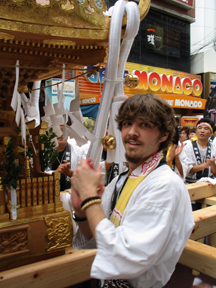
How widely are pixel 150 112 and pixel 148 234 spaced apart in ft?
1.62

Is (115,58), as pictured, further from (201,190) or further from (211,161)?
(211,161)

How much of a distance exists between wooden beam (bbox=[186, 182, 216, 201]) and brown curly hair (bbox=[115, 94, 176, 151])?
7.02 ft

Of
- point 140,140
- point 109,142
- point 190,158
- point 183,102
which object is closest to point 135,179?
point 140,140

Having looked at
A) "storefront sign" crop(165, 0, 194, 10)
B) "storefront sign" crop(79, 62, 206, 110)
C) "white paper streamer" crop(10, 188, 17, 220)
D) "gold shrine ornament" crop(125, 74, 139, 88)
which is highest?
"storefront sign" crop(165, 0, 194, 10)

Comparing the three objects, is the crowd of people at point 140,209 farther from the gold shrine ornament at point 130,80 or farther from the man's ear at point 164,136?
the gold shrine ornament at point 130,80

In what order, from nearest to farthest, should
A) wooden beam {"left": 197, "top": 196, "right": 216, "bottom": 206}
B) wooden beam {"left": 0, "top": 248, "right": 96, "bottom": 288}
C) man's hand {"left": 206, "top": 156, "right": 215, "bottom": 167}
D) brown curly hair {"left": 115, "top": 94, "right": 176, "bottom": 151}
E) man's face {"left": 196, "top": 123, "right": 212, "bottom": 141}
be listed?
1. brown curly hair {"left": 115, "top": 94, "right": 176, "bottom": 151}
2. wooden beam {"left": 0, "top": 248, "right": 96, "bottom": 288}
3. wooden beam {"left": 197, "top": 196, "right": 216, "bottom": 206}
4. man's hand {"left": 206, "top": 156, "right": 215, "bottom": 167}
5. man's face {"left": 196, "top": 123, "right": 212, "bottom": 141}

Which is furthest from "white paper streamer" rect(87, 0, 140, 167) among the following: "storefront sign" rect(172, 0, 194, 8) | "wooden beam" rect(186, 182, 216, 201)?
"storefront sign" rect(172, 0, 194, 8)

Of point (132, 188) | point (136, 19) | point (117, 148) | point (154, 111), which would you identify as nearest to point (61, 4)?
point (136, 19)

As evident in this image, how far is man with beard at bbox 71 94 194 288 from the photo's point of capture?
84cm

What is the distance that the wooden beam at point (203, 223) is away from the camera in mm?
2225

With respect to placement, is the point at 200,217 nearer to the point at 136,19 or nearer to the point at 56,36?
the point at 136,19

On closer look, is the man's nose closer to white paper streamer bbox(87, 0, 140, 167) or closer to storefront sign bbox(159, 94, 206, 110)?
white paper streamer bbox(87, 0, 140, 167)

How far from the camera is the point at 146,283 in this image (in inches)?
40.1

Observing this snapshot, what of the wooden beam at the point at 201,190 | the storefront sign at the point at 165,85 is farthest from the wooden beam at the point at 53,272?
the storefront sign at the point at 165,85
